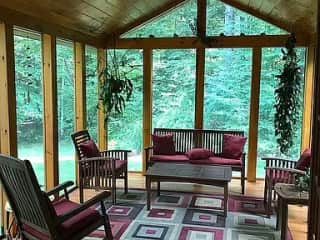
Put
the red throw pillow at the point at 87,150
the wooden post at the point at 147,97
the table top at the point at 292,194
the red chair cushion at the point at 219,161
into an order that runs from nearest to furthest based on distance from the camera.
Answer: the table top at the point at 292,194 → the red throw pillow at the point at 87,150 → the red chair cushion at the point at 219,161 → the wooden post at the point at 147,97

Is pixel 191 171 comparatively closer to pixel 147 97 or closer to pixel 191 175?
pixel 191 175

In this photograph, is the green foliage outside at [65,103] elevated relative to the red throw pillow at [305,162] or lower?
elevated

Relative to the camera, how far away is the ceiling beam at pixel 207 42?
566 cm

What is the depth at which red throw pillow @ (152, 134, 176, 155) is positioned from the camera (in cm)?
557

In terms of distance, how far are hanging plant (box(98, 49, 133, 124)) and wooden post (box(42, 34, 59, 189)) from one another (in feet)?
4.43

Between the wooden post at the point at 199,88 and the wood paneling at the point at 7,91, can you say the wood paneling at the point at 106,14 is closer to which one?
the wood paneling at the point at 7,91

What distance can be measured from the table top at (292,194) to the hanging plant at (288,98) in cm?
192

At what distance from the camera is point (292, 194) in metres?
3.44

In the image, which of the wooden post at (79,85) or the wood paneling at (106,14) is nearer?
the wood paneling at (106,14)

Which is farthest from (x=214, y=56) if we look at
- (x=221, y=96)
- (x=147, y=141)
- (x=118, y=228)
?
(x=118, y=228)

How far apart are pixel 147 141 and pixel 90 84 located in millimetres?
1393

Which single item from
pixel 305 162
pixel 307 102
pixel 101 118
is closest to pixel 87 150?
pixel 101 118

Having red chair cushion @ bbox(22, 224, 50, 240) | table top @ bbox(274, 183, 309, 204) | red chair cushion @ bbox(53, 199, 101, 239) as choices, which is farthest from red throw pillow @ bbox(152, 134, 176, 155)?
red chair cushion @ bbox(22, 224, 50, 240)

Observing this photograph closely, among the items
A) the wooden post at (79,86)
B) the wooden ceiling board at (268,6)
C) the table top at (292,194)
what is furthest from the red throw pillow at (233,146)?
the wooden post at (79,86)
